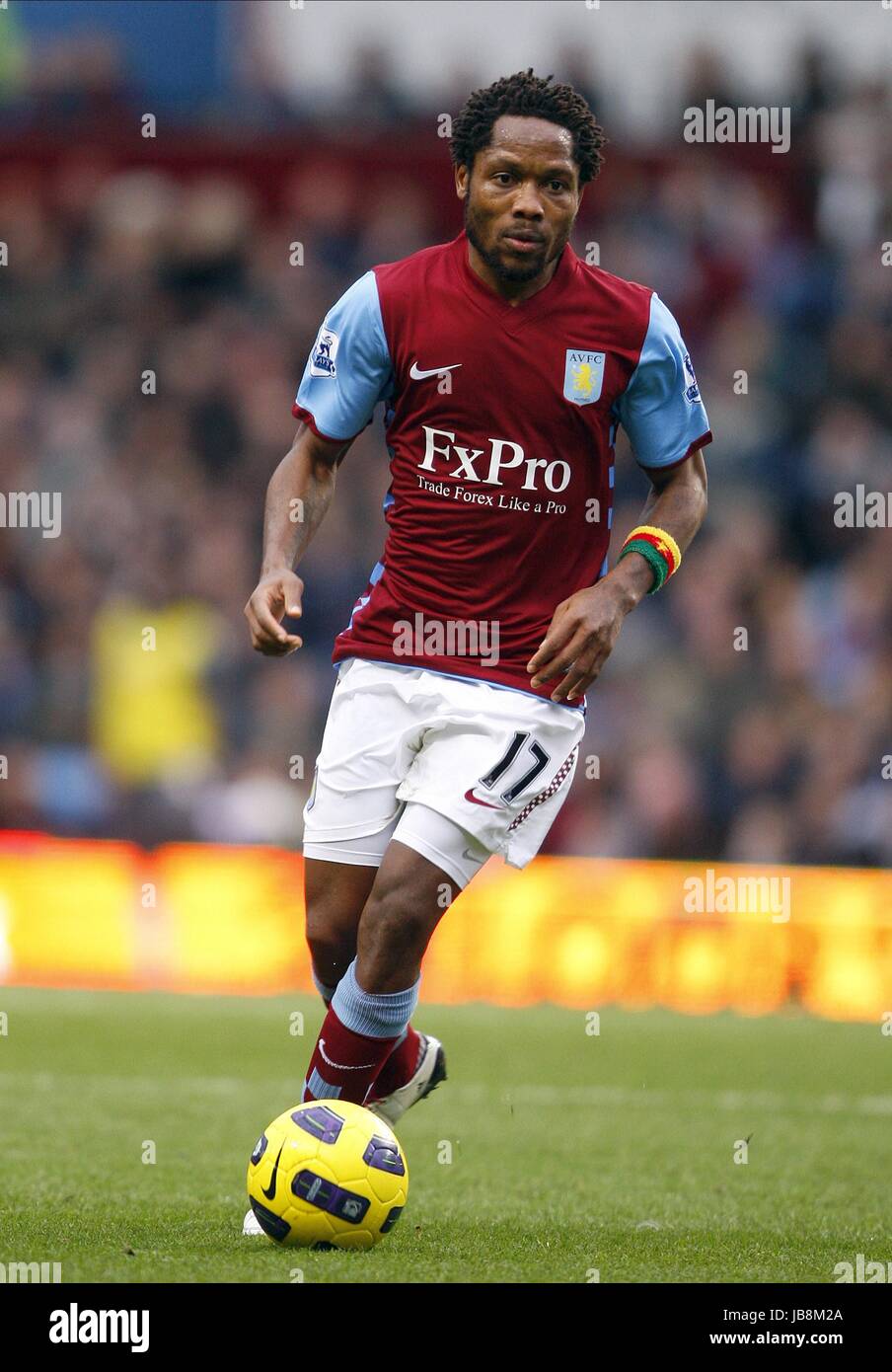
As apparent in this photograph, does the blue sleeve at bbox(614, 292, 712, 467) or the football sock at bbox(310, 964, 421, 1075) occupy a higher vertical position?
the blue sleeve at bbox(614, 292, 712, 467)

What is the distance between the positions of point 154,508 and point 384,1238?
434 inches

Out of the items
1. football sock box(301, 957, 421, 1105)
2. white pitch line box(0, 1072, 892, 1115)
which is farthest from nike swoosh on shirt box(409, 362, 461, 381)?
white pitch line box(0, 1072, 892, 1115)

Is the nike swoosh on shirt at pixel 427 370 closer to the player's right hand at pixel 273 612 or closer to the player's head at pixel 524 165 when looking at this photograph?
the player's head at pixel 524 165

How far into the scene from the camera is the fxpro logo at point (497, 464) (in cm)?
514

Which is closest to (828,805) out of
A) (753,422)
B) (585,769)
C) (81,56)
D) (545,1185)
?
(585,769)

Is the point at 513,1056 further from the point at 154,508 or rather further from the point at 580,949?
the point at 154,508

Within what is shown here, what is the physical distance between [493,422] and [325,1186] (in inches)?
76.4

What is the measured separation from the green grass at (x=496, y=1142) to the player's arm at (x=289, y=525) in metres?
1.47

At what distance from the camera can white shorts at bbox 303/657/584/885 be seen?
196 inches

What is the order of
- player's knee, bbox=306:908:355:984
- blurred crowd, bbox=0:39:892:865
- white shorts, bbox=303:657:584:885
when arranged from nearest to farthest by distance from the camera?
1. white shorts, bbox=303:657:584:885
2. player's knee, bbox=306:908:355:984
3. blurred crowd, bbox=0:39:892:865
